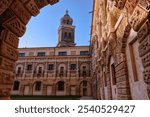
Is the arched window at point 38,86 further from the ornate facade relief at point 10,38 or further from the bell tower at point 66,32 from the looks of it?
the ornate facade relief at point 10,38

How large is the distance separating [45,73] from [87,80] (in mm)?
9203

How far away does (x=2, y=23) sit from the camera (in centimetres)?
283

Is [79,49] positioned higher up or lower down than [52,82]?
higher up

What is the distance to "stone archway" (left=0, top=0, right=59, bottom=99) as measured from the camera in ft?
8.91

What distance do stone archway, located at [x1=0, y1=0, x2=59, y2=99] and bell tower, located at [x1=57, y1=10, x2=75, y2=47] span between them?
120ft

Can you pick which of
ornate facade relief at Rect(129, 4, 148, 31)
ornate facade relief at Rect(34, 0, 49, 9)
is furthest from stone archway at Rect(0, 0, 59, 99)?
ornate facade relief at Rect(129, 4, 148, 31)

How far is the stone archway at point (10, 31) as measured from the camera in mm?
2717

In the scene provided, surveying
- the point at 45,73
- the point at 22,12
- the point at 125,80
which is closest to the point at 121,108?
the point at 22,12

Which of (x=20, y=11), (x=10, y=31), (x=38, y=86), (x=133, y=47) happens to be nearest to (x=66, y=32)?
(x=38, y=86)

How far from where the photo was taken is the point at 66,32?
42.0 m

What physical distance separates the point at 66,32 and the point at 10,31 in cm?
3979

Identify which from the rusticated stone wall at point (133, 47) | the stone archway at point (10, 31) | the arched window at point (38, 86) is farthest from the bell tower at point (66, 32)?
the stone archway at point (10, 31)

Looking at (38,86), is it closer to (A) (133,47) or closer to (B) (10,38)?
(A) (133,47)

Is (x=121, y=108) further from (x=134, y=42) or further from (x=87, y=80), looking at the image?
(x=87, y=80)
